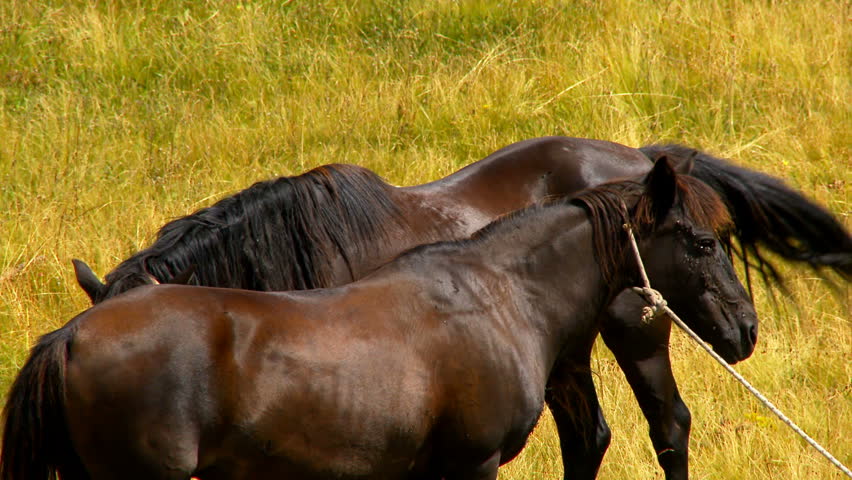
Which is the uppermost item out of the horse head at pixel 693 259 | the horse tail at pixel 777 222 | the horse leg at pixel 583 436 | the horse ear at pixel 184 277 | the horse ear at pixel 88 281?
the horse ear at pixel 88 281

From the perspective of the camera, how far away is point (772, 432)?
4.94 m

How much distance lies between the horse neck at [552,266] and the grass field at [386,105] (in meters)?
2.14

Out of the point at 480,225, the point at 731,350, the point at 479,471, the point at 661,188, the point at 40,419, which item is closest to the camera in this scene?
the point at 40,419

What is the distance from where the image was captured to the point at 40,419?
8.58ft

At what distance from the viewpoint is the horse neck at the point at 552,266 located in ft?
11.0

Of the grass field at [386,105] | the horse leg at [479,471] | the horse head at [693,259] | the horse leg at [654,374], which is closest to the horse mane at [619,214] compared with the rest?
the horse head at [693,259]

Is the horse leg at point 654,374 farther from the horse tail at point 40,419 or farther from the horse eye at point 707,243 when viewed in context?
the horse tail at point 40,419

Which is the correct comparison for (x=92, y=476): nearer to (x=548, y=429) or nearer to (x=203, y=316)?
(x=203, y=316)

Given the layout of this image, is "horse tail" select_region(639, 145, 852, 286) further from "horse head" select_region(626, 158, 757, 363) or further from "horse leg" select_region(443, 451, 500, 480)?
"horse leg" select_region(443, 451, 500, 480)

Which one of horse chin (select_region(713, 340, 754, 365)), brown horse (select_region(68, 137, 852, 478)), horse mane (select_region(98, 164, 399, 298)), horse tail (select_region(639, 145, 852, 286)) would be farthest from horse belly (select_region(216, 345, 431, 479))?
horse tail (select_region(639, 145, 852, 286))

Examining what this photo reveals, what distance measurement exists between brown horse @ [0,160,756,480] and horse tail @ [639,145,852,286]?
1.35 m

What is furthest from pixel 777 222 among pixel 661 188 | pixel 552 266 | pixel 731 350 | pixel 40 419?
pixel 40 419

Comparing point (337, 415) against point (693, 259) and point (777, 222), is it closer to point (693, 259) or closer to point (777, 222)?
point (693, 259)

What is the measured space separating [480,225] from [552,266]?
1.19m
